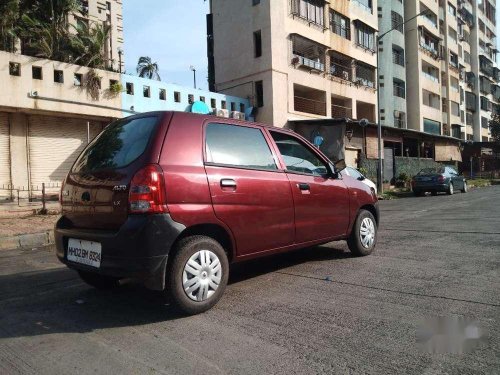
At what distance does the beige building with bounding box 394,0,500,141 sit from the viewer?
139 ft

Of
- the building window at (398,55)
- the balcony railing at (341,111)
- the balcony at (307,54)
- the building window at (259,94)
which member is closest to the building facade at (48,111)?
the building window at (259,94)

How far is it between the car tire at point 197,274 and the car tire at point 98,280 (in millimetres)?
1247

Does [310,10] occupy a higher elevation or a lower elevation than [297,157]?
higher

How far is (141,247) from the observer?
354cm

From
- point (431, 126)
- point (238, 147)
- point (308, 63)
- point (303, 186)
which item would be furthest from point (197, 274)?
point (431, 126)

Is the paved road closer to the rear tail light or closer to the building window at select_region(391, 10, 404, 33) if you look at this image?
the rear tail light

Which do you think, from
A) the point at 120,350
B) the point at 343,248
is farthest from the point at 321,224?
the point at 120,350

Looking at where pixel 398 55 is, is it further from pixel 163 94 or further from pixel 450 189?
pixel 163 94

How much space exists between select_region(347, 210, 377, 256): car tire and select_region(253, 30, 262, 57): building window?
22.1 meters

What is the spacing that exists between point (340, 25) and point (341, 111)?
6.06m

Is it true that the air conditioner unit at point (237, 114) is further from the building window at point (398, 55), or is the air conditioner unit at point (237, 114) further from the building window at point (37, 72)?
the building window at point (398, 55)

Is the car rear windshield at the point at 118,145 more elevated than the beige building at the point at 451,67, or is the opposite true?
the beige building at the point at 451,67

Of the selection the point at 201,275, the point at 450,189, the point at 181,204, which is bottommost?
the point at 201,275

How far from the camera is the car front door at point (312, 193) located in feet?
16.2
